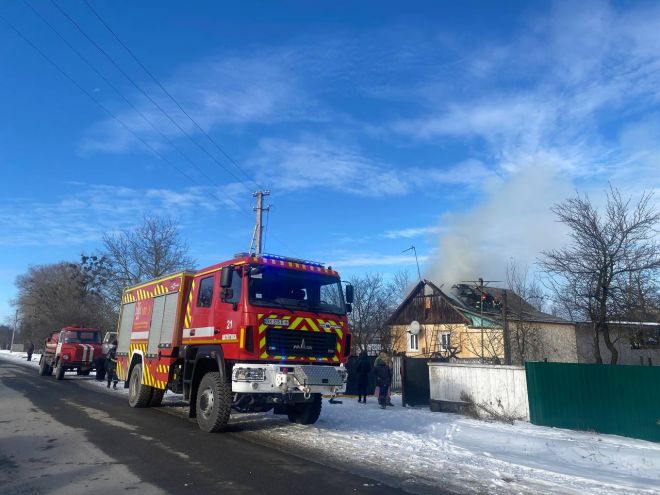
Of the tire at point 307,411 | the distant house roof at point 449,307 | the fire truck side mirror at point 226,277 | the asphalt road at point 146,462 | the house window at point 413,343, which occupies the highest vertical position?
the distant house roof at point 449,307

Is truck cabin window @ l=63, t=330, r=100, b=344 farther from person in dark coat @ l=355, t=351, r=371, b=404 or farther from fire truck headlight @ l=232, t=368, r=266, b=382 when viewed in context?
fire truck headlight @ l=232, t=368, r=266, b=382

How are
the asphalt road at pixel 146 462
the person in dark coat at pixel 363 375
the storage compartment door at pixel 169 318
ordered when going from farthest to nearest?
the person in dark coat at pixel 363 375 < the storage compartment door at pixel 169 318 < the asphalt road at pixel 146 462

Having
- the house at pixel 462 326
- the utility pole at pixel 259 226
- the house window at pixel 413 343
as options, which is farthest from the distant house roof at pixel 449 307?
the utility pole at pixel 259 226

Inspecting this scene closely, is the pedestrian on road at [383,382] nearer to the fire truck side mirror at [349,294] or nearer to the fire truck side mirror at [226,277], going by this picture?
the fire truck side mirror at [349,294]

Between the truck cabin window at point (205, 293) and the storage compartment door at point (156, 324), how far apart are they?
210 centimetres

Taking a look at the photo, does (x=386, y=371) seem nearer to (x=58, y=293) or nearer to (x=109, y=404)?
(x=109, y=404)

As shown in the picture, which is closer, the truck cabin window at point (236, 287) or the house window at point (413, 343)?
the truck cabin window at point (236, 287)

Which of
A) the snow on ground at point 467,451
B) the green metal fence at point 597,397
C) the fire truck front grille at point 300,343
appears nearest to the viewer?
the snow on ground at point 467,451

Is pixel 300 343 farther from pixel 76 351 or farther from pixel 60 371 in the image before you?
pixel 60 371

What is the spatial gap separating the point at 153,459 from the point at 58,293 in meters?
61.9

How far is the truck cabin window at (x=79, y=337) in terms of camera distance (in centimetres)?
2355

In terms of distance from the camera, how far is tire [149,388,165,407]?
1297 centimetres

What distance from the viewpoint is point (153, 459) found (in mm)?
7168

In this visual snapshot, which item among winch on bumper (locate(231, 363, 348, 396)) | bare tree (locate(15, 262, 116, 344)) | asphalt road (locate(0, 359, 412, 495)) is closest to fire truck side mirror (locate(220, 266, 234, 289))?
winch on bumper (locate(231, 363, 348, 396))
